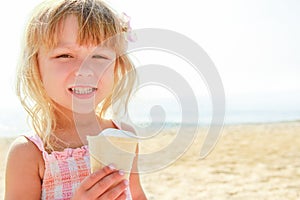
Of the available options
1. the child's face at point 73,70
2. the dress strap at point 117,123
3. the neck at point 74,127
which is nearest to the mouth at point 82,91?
the child's face at point 73,70

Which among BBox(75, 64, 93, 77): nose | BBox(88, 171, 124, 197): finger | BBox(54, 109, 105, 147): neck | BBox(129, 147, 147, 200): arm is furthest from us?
BBox(129, 147, 147, 200): arm

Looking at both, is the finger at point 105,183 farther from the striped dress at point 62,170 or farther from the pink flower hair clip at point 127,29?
the pink flower hair clip at point 127,29

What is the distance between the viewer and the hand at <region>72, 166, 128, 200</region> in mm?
1242

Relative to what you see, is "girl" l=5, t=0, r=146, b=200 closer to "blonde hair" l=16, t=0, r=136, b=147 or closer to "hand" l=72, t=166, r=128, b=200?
"blonde hair" l=16, t=0, r=136, b=147

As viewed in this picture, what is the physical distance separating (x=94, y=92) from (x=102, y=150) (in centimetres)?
27

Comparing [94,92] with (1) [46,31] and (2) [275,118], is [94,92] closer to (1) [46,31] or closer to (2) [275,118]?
(1) [46,31]

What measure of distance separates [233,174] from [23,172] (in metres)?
3.86

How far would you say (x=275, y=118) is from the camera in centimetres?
1294

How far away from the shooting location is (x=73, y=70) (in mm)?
1425

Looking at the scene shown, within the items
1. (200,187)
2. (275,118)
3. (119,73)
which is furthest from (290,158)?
(275,118)

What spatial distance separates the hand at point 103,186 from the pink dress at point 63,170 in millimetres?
214

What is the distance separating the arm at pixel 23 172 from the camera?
1419 mm

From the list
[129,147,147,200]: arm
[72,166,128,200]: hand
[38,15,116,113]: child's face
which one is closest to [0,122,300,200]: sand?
[129,147,147,200]: arm

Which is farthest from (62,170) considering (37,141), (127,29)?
(127,29)
